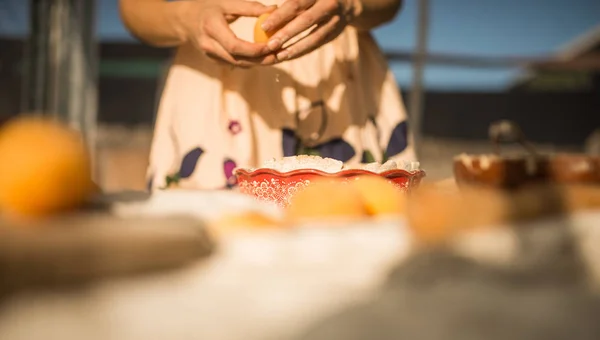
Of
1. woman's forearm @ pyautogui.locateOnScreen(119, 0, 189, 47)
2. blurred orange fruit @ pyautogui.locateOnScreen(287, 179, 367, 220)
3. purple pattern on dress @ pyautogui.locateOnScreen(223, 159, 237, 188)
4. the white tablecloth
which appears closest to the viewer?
the white tablecloth

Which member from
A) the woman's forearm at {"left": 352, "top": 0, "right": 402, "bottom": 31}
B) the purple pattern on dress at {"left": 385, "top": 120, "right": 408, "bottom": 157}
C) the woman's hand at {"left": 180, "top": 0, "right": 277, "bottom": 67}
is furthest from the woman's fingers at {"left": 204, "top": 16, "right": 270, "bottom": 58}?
the purple pattern on dress at {"left": 385, "top": 120, "right": 408, "bottom": 157}

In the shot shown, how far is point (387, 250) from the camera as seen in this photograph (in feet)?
1.13

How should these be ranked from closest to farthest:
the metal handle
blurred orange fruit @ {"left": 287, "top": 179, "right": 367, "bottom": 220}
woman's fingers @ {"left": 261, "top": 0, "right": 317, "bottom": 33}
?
blurred orange fruit @ {"left": 287, "top": 179, "right": 367, "bottom": 220}, the metal handle, woman's fingers @ {"left": 261, "top": 0, "right": 317, "bottom": 33}

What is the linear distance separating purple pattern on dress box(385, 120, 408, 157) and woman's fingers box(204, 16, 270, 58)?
510 millimetres

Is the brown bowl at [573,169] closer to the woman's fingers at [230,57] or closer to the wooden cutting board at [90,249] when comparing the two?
the wooden cutting board at [90,249]

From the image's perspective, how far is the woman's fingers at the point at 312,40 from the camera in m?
0.88

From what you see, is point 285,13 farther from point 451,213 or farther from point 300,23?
point 451,213

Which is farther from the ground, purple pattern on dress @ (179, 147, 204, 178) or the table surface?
purple pattern on dress @ (179, 147, 204, 178)

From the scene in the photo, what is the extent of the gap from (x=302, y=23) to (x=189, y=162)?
1.60 feet

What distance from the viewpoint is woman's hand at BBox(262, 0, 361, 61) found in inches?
33.2

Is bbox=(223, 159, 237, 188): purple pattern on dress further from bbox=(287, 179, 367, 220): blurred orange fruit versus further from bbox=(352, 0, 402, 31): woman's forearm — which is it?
bbox=(287, 179, 367, 220): blurred orange fruit

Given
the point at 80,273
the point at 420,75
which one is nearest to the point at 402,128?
the point at 80,273

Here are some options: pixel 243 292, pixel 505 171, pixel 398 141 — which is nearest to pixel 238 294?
pixel 243 292

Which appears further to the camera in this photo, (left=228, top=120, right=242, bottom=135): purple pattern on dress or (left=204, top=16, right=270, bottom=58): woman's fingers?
(left=228, top=120, right=242, bottom=135): purple pattern on dress
